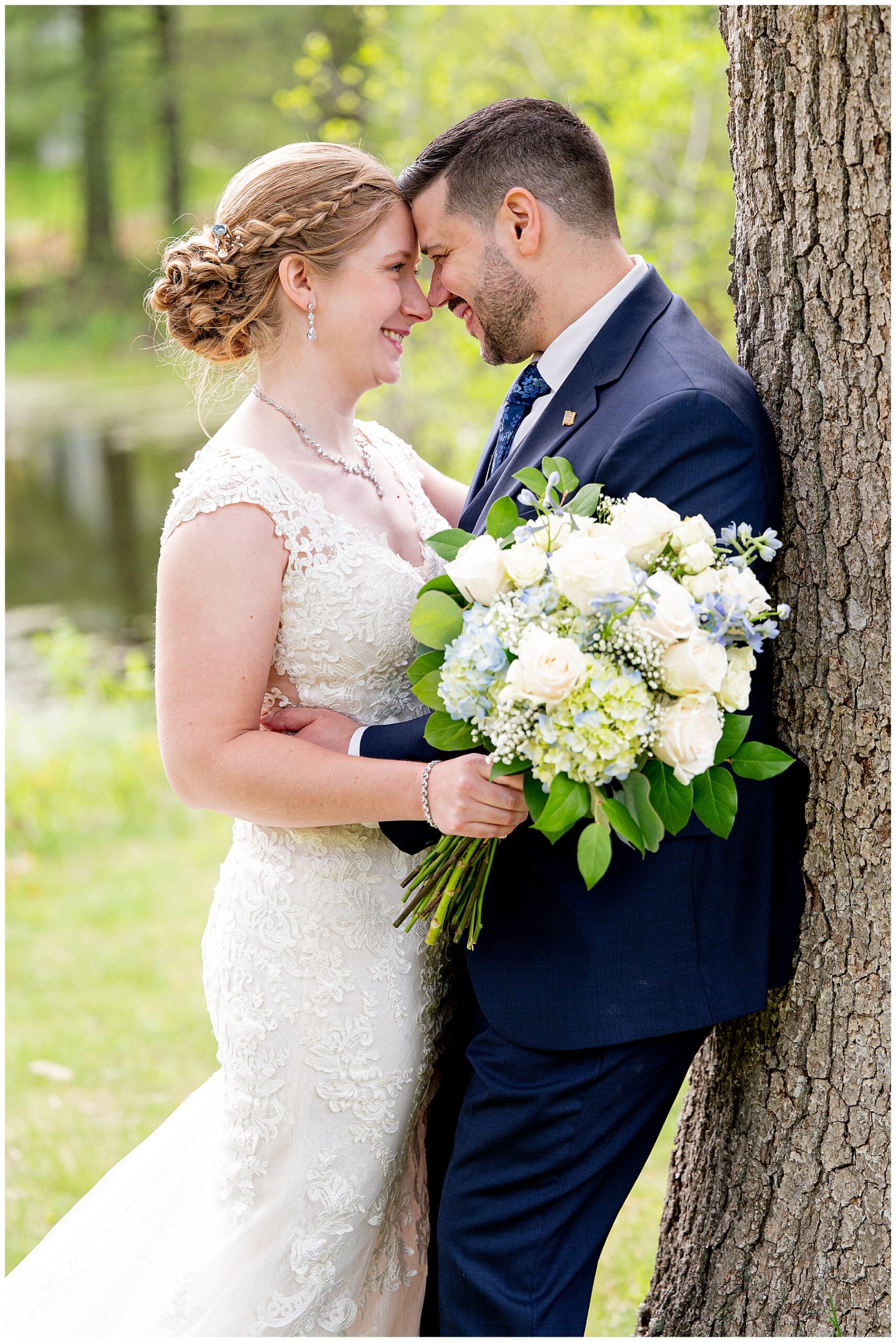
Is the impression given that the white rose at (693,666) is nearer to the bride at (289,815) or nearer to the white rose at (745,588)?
the white rose at (745,588)

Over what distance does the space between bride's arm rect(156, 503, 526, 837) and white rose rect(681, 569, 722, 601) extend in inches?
27.3

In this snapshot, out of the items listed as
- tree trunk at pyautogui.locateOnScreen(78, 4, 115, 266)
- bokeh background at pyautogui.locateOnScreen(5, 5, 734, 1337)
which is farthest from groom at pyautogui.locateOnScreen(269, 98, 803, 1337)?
tree trunk at pyautogui.locateOnScreen(78, 4, 115, 266)

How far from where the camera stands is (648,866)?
2277mm

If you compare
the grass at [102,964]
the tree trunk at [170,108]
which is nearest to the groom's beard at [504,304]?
the grass at [102,964]

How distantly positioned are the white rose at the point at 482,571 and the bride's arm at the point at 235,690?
483mm

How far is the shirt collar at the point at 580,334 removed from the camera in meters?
2.55

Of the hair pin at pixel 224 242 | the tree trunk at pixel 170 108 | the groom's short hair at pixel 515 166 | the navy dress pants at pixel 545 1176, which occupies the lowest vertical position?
the navy dress pants at pixel 545 1176

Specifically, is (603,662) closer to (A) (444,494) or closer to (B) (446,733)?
(B) (446,733)

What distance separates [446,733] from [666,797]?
0.39m

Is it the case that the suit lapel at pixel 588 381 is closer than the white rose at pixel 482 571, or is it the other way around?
the white rose at pixel 482 571

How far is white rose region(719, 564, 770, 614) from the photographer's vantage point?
1.88 m

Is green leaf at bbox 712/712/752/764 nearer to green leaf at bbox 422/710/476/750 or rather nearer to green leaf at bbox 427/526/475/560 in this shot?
green leaf at bbox 422/710/476/750

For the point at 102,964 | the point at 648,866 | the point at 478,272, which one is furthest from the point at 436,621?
the point at 102,964

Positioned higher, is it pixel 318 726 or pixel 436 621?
pixel 436 621
